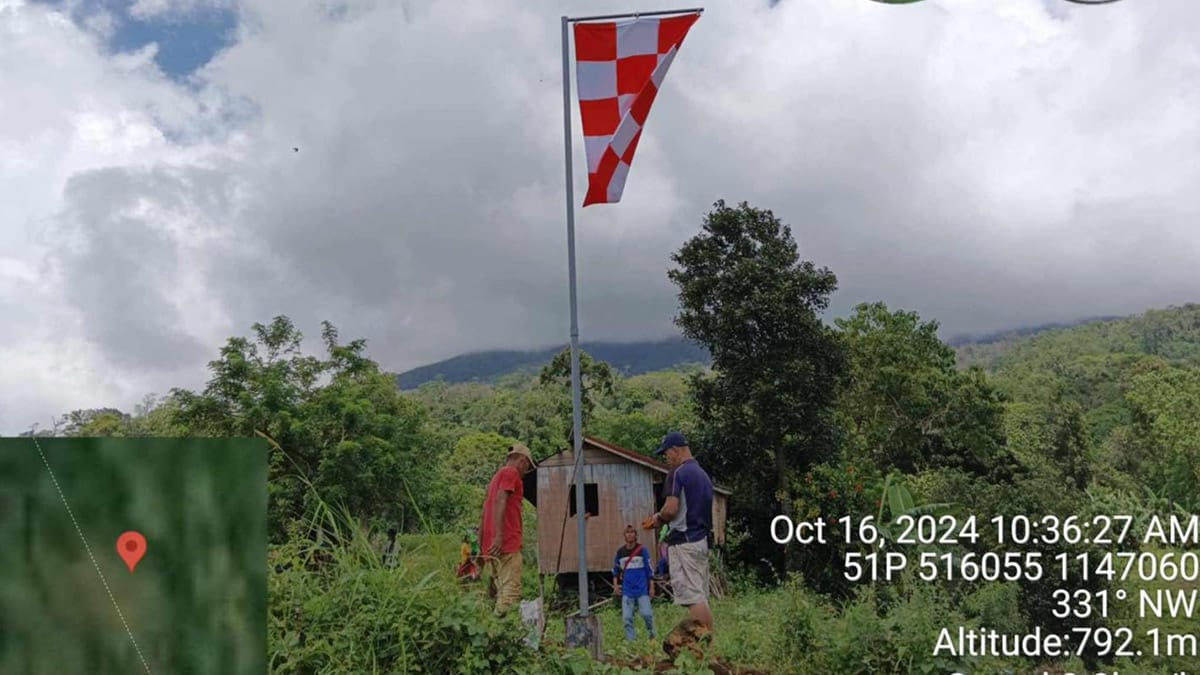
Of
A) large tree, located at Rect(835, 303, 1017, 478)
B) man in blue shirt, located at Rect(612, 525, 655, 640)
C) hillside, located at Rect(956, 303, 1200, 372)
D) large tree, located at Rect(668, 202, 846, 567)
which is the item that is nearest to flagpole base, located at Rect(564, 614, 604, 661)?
man in blue shirt, located at Rect(612, 525, 655, 640)

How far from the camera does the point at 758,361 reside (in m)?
16.1

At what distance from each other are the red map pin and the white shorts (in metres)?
4.95

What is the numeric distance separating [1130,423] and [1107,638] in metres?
23.0

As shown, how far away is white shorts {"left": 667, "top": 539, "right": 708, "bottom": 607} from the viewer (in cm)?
546

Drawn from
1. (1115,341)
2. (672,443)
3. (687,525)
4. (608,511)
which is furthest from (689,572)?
(1115,341)

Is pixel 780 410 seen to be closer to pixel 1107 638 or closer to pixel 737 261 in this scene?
pixel 737 261

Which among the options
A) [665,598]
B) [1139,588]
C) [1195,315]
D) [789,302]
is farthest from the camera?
[1195,315]

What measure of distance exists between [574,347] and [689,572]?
1612 millimetres

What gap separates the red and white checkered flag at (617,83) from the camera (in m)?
6.78

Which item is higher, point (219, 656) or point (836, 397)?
point (836, 397)

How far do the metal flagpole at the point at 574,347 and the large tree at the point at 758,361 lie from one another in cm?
944

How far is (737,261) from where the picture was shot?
53.7 ft

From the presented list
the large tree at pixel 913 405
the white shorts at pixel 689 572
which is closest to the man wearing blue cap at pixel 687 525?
the white shorts at pixel 689 572

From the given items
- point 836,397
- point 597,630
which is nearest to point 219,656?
point 597,630
